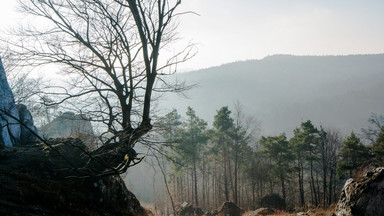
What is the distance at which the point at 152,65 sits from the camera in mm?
5668

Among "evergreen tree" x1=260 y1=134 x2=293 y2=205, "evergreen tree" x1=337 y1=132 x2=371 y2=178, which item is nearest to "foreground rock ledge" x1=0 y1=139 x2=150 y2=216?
"evergreen tree" x1=337 y1=132 x2=371 y2=178

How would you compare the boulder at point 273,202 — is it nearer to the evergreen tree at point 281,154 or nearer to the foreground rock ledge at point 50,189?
the evergreen tree at point 281,154

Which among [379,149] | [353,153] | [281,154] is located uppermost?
[379,149]

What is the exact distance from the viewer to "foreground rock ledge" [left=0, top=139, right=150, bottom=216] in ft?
10.8

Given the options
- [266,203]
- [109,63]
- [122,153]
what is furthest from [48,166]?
[266,203]

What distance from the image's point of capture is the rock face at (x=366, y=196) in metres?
5.69

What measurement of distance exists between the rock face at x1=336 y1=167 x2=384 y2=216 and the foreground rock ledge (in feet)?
19.5

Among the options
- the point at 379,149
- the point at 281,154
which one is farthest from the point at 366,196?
the point at 281,154

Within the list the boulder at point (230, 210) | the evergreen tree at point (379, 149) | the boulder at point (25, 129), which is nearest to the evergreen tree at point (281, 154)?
the evergreen tree at point (379, 149)

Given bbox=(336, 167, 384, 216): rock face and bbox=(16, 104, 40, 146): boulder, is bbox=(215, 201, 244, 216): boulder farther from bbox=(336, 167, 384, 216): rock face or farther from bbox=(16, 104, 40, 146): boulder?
bbox=(16, 104, 40, 146): boulder

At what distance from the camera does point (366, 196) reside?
5863 mm

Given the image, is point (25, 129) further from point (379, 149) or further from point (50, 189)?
point (379, 149)

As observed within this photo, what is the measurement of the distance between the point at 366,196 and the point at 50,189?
24.9 ft

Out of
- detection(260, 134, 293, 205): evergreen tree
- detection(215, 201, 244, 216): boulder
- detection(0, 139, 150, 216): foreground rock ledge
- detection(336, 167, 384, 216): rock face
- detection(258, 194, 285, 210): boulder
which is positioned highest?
detection(0, 139, 150, 216): foreground rock ledge
